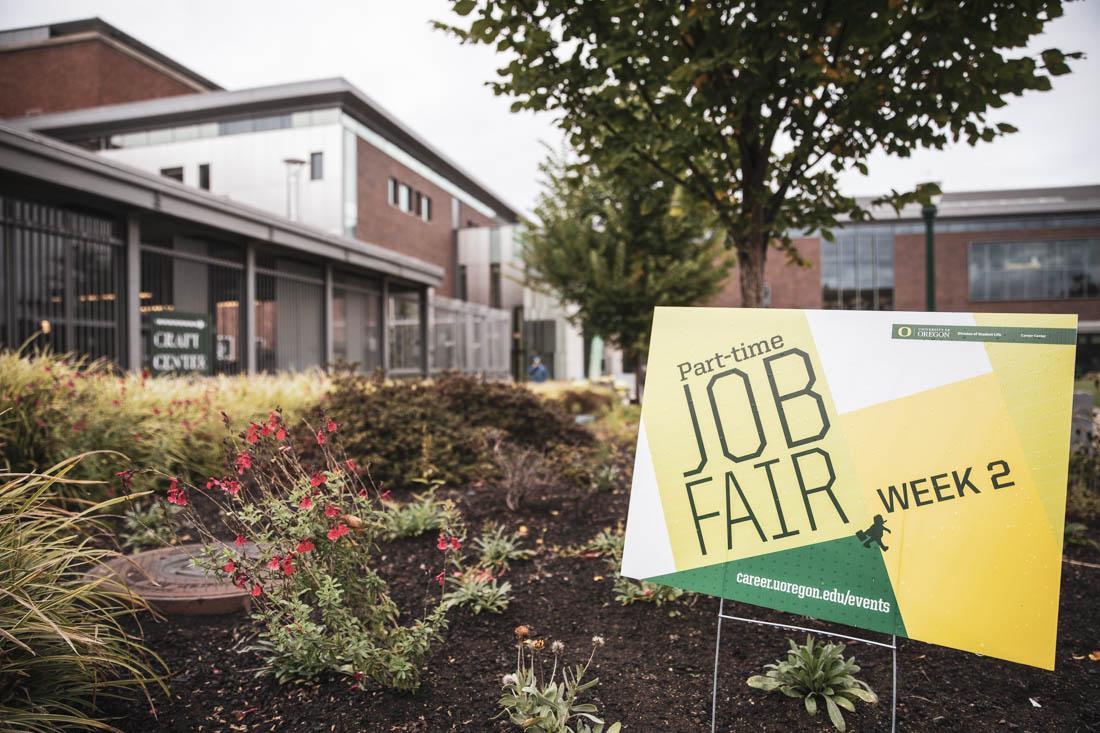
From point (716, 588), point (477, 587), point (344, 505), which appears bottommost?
point (477, 587)

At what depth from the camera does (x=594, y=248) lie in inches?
568

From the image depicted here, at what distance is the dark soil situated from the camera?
2.38 metres

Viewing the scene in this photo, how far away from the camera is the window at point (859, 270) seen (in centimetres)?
3872

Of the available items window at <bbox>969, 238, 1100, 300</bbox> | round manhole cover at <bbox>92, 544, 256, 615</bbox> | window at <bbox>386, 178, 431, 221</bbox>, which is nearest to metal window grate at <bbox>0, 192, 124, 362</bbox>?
round manhole cover at <bbox>92, 544, 256, 615</bbox>

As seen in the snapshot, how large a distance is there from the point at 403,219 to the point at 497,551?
84.2 ft

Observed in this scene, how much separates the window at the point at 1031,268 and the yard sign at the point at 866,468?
1727 inches

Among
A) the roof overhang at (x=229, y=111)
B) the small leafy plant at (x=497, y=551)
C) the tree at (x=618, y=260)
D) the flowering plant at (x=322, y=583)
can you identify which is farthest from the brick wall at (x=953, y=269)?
the flowering plant at (x=322, y=583)

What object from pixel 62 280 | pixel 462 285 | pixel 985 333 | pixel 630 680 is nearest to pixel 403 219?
pixel 462 285

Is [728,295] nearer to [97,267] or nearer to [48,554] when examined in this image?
[97,267]

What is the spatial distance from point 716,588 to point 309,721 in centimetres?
155

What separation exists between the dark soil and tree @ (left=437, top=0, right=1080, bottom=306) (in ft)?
8.29

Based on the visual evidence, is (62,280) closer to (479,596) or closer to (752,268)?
(479,596)

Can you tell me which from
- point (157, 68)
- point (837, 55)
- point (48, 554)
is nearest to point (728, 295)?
point (157, 68)

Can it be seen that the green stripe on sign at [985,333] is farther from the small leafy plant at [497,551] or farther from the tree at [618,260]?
the tree at [618,260]
